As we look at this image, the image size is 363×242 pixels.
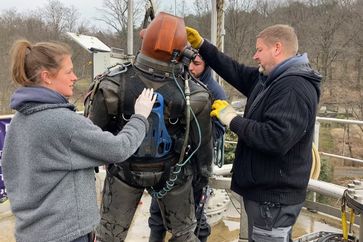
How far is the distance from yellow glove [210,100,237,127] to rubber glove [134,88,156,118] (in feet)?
1.37

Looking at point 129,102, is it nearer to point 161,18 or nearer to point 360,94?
point 161,18

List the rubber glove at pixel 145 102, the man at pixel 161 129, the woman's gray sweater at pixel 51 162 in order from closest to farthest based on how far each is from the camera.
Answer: the woman's gray sweater at pixel 51 162, the rubber glove at pixel 145 102, the man at pixel 161 129

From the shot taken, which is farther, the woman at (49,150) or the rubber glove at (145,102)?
the rubber glove at (145,102)

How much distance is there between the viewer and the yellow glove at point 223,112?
91.2 inches

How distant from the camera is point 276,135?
2.12 metres

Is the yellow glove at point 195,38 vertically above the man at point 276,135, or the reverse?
the yellow glove at point 195,38

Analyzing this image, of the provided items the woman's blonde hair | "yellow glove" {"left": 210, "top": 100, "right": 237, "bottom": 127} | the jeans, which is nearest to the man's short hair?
"yellow glove" {"left": 210, "top": 100, "right": 237, "bottom": 127}

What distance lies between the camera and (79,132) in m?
1.67

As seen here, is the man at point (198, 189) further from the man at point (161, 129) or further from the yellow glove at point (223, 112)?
the yellow glove at point (223, 112)

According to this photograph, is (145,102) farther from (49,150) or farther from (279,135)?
(279,135)

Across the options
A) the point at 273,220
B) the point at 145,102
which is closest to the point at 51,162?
the point at 145,102

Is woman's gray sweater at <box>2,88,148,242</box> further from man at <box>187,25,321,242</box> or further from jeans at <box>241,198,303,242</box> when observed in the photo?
jeans at <box>241,198,303,242</box>

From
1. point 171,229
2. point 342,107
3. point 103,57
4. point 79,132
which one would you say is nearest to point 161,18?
point 79,132

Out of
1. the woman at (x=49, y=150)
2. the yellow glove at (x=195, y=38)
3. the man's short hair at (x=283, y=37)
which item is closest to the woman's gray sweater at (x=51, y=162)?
the woman at (x=49, y=150)
